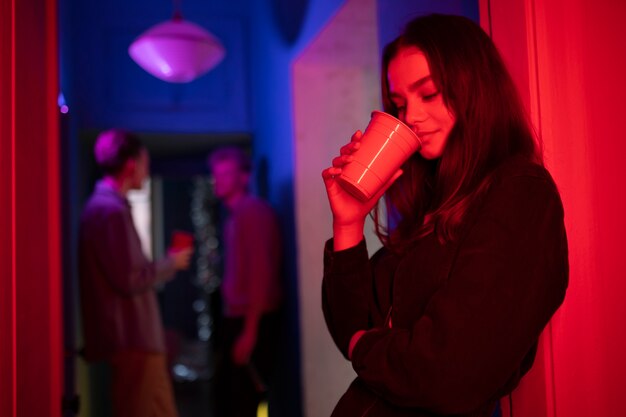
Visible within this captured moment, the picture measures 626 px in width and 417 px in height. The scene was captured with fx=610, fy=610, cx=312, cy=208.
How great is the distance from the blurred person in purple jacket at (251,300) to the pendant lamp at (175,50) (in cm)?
67

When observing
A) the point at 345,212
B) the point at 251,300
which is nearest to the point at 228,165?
the point at 251,300

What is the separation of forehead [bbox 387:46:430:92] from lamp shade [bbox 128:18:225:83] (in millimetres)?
1881

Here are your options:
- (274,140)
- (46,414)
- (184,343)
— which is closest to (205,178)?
(184,343)

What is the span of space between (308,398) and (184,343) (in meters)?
3.28

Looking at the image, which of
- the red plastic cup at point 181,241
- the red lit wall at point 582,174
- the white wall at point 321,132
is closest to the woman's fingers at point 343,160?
Answer: the red lit wall at point 582,174

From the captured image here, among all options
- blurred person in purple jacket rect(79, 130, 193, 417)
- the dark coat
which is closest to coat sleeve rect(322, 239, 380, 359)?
the dark coat

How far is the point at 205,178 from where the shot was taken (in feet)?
17.4

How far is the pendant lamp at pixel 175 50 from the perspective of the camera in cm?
262

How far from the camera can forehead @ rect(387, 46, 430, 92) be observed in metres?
0.91

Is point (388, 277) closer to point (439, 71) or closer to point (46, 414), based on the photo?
point (439, 71)

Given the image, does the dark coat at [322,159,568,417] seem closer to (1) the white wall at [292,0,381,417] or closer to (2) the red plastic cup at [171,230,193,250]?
(1) the white wall at [292,0,381,417]

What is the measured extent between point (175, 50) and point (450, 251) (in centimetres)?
210

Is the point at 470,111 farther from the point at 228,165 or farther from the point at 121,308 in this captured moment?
the point at 228,165

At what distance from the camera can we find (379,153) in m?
0.89
